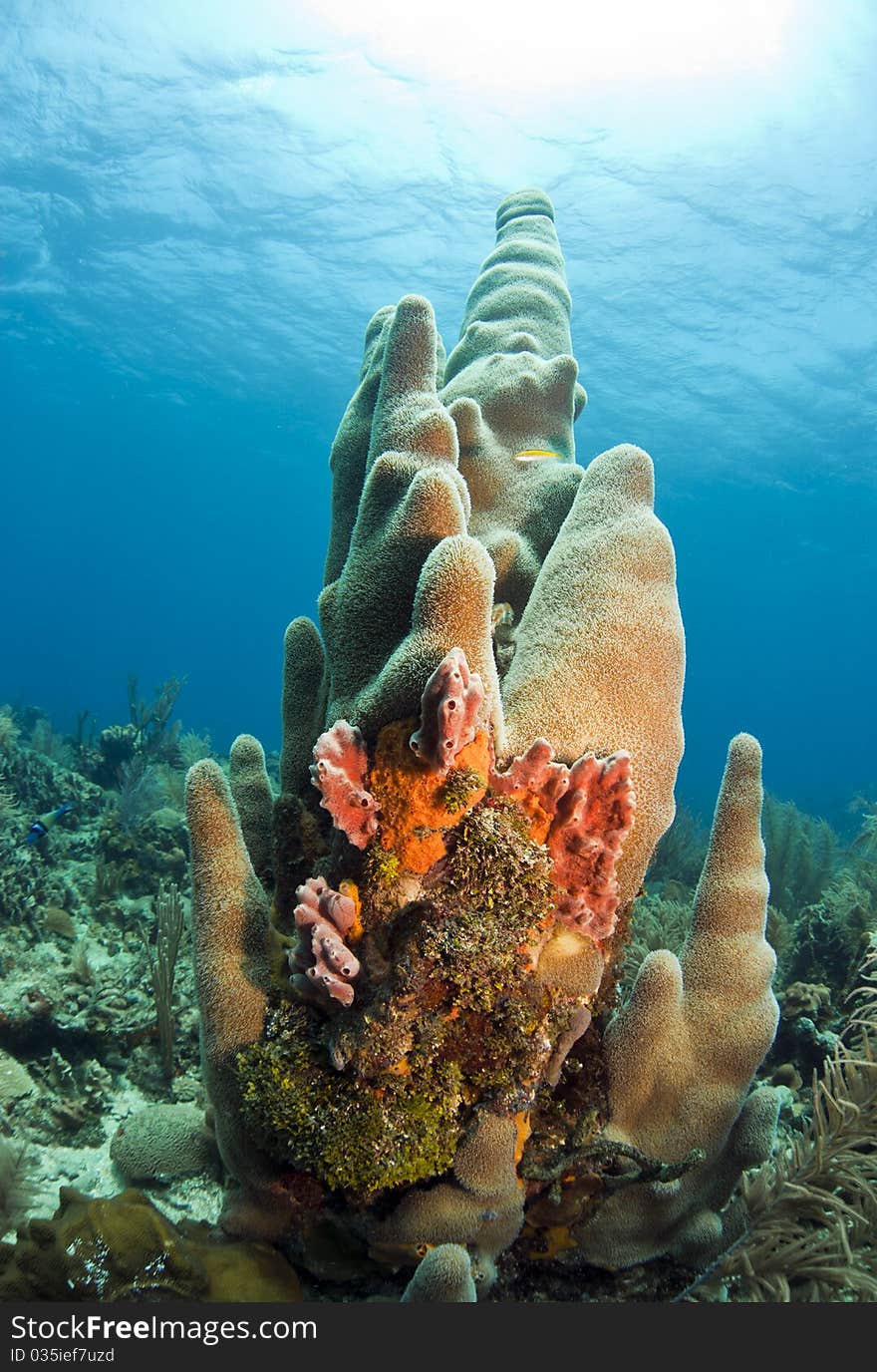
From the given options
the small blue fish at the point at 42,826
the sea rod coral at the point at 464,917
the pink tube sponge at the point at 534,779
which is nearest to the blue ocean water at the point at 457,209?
the small blue fish at the point at 42,826

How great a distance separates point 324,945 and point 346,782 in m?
0.53

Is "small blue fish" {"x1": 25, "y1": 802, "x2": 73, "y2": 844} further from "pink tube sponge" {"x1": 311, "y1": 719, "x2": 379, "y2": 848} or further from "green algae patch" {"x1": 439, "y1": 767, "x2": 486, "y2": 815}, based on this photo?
"green algae patch" {"x1": 439, "y1": 767, "x2": 486, "y2": 815}

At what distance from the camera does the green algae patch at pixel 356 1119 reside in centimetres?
230

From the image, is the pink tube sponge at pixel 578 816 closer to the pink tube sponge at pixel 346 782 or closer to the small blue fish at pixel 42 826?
the pink tube sponge at pixel 346 782

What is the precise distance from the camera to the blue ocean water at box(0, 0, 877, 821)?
18.3 meters

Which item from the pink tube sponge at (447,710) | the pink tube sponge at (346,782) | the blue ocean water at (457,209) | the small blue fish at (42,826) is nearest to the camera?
the pink tube sponge at (447,710)

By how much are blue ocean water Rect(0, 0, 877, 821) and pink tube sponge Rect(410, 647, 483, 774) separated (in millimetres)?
14581

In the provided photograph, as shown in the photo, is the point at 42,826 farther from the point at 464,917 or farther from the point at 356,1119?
the point at 464,917

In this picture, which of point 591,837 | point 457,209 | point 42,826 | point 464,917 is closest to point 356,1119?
point 464,917

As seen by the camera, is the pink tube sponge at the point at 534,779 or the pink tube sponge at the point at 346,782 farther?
the pink tube sponge at the point at 534,779

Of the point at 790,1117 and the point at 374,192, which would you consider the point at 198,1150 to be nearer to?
the point at 790,1117

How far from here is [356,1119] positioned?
2312mm

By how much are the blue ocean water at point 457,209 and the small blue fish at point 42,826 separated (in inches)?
282

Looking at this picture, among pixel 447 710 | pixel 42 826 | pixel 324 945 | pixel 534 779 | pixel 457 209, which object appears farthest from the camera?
pixel 457 209
